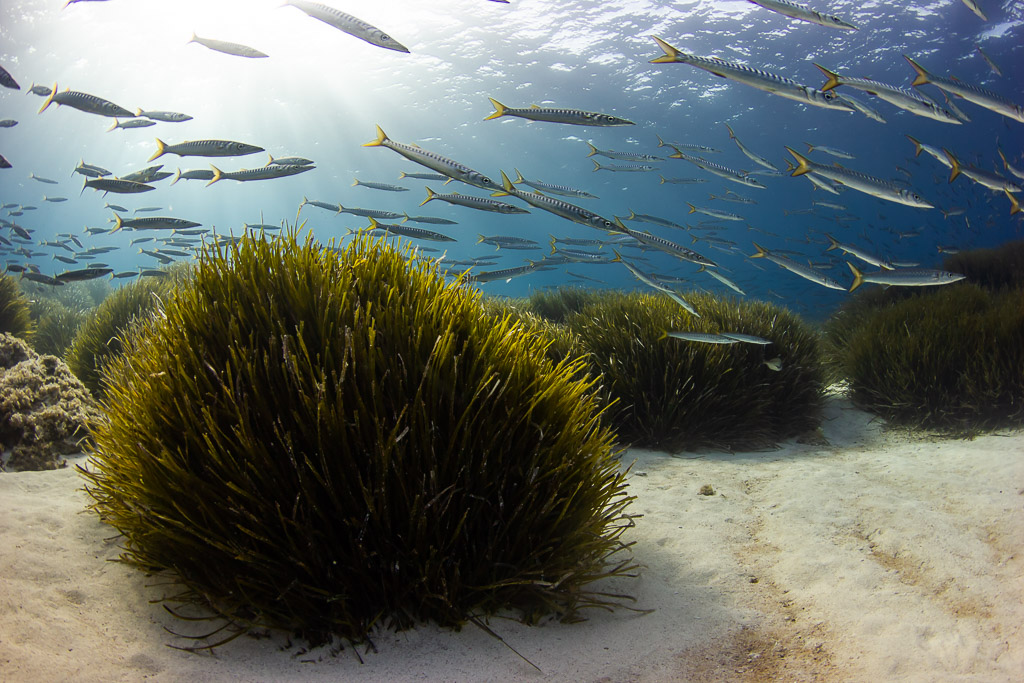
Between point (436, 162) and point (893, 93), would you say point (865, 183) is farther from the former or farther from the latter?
point (436, 162)

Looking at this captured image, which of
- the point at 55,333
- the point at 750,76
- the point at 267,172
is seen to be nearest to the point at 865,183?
the point at 750,76

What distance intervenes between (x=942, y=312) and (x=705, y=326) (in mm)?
2946

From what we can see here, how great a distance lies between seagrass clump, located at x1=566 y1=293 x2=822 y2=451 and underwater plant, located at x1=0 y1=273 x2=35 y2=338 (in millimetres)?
8718

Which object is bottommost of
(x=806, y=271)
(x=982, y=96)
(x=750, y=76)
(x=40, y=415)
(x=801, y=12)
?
(x=40, y=415)

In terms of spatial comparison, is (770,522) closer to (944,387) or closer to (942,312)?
(944,387)

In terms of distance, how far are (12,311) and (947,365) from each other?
12.8 m

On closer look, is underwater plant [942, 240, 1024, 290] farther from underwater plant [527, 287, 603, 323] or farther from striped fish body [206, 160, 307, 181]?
striped fish body [206, 160, 307, 181]

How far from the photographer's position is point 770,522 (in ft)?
10.3

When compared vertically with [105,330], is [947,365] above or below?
above

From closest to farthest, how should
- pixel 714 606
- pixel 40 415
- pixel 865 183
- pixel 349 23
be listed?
1. pixel 714 606
2. pixel 40 415
3. pixel 349 23
4. pixel 865 183

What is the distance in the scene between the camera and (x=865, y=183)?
612cm

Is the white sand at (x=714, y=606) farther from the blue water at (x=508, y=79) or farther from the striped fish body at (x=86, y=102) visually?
the blue water at (x=508, y=79)

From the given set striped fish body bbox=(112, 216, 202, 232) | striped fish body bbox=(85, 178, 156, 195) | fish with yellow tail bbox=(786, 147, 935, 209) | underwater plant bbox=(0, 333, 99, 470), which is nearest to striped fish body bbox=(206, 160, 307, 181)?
striped fish body bbox=(85, 178, 156, 195)

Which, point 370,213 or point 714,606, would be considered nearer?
point 714,606
